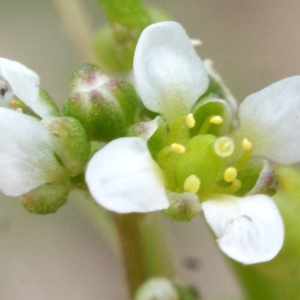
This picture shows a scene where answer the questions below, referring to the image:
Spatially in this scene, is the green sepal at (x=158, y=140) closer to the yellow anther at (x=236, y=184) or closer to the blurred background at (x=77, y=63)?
the yellow anther at (x=236, y=184)

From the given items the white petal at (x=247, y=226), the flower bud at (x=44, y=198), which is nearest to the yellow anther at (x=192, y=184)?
the white petal at (x=247, y=226)

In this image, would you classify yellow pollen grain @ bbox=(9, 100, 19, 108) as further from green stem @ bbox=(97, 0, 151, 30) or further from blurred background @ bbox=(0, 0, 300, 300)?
blurred background @ bbox=(0, 0, 300, 300)

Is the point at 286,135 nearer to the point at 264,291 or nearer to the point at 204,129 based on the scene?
the point at 204,129

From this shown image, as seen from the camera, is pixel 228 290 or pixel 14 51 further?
pixel 14 51

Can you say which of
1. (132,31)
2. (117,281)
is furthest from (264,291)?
(117,281)

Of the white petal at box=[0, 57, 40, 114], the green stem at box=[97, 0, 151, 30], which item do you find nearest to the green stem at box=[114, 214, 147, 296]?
the white petal at box=[0, 57, 40, 114]

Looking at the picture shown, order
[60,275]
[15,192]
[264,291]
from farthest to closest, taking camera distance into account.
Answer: [60,275] → [264,291] → [15,192]
